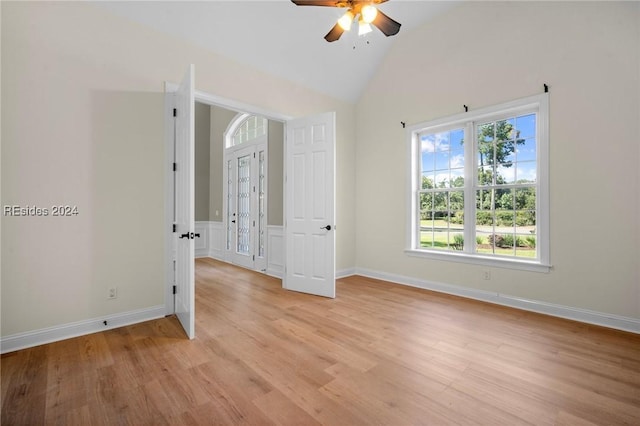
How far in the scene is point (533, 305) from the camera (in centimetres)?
330

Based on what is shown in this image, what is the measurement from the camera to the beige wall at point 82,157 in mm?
2393

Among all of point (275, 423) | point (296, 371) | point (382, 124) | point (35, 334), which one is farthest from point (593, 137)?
point (35, 334)

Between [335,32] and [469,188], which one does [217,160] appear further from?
[469,188]

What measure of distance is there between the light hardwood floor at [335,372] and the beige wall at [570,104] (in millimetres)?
506

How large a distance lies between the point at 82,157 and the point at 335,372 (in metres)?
2.87

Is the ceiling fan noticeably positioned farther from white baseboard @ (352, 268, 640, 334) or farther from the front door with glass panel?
white baseboard @ (352, 268, 640, 334)

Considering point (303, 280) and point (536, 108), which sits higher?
point (536, 108)

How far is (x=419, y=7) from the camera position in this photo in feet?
13.1

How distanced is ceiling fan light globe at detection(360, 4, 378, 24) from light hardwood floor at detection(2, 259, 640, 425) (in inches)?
108

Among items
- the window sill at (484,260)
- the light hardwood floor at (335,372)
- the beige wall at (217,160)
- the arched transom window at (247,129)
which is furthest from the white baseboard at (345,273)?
the beige wall at (217,160)

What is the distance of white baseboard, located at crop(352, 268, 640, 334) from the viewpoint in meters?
2.79

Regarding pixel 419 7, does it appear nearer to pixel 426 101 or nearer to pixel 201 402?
pixel 426 101

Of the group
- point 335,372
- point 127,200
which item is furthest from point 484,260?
point 127,200

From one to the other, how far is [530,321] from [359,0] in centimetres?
346
